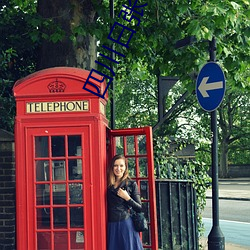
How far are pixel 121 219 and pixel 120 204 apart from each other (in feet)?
0.55

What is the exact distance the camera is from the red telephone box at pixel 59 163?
5.71 m

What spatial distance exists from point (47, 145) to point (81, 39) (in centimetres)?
292

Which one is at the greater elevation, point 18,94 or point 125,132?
point 18,94

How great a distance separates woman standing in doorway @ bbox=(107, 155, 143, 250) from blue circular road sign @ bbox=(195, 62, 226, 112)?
214 centimetres

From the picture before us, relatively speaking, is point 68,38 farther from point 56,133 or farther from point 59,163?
point 59,163

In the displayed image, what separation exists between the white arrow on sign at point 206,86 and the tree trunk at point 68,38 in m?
1.68

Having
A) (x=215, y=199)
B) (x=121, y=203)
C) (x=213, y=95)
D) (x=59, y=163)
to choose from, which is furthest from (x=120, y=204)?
(x=213, y=95)

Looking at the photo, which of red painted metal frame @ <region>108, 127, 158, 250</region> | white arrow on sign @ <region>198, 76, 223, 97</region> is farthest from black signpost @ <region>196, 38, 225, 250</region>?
red painted metal frame @ <region>108, 127, 158, 250</region>

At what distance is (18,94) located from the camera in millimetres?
5781

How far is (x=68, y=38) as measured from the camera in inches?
319

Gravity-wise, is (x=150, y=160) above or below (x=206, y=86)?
below

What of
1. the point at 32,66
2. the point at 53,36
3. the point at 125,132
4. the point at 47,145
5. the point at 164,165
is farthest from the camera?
the point at 32,66

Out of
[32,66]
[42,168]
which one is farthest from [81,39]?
[42,168]

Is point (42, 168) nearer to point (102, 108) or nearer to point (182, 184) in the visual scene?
point (102, 108)
